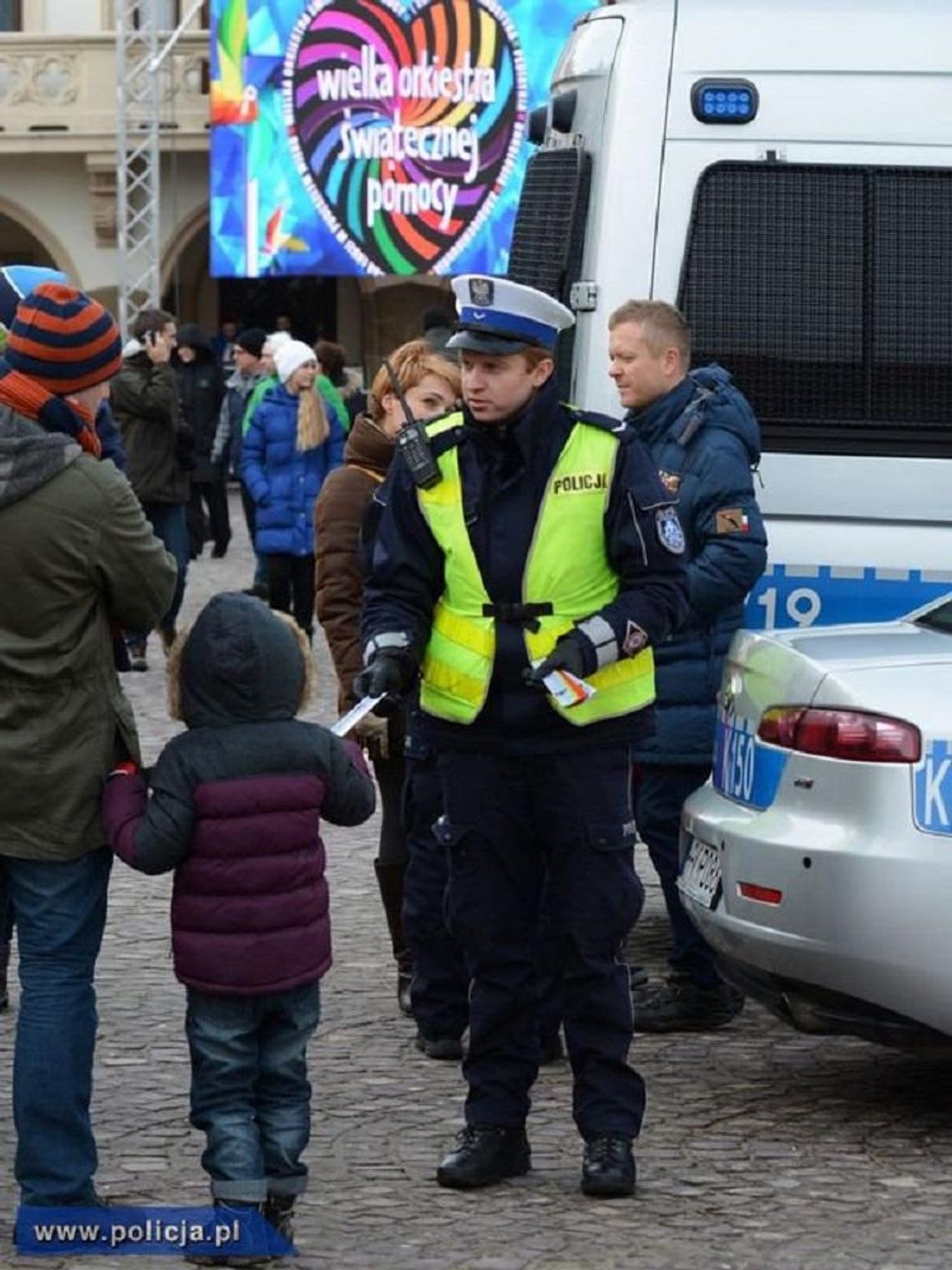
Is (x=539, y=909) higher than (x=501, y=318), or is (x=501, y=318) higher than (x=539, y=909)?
(x=501, y=318)

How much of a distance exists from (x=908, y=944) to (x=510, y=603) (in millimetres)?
1077

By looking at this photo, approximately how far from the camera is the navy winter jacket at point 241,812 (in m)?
5.61

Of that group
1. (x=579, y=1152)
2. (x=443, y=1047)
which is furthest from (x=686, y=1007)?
(x=579, y=1152)

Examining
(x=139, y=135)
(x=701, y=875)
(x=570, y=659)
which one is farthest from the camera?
(x=139, y=135)

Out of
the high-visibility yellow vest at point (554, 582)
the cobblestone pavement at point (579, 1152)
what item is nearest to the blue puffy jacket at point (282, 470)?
the cobblestone pavement at point (579, 1152)

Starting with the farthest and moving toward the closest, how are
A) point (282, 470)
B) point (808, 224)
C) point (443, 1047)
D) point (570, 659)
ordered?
point (282, 470)
point (808, 224)
point (443, 1047)
point (570, 659)

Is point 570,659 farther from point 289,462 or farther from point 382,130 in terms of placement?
point 382,130

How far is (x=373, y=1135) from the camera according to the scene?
267 inches

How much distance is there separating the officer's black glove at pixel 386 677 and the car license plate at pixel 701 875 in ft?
3.63

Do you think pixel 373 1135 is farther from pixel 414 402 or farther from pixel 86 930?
pixel 414 402

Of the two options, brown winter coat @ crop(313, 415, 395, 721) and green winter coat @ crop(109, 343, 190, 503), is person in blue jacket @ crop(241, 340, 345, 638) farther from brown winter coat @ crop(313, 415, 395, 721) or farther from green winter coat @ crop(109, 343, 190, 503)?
brown winter coat @ crop(313, 415, 395, 721)

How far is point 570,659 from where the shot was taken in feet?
19.8

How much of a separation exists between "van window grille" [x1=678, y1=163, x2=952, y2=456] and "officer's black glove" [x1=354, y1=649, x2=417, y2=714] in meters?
2.37

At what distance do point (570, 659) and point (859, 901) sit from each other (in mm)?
909
